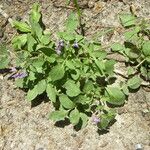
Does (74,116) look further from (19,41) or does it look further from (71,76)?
(19,41)

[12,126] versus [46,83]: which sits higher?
[46,83]

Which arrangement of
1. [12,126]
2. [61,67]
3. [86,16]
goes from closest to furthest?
[61,67], [12,126], [86,16]

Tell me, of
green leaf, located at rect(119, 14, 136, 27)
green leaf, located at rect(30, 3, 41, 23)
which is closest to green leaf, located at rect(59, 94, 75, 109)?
green leaf, located at rect(30, 3, 41, 23)

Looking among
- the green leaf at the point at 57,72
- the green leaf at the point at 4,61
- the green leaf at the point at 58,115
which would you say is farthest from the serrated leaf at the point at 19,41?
the green leaf at the point at 58,115

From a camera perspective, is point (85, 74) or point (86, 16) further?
point (86, 16)

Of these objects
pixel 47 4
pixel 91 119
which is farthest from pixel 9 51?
pixel 91 119

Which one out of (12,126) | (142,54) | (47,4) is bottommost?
(12,126)

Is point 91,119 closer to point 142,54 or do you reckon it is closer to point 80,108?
point 80,108

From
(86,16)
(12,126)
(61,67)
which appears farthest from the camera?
(86,16)
